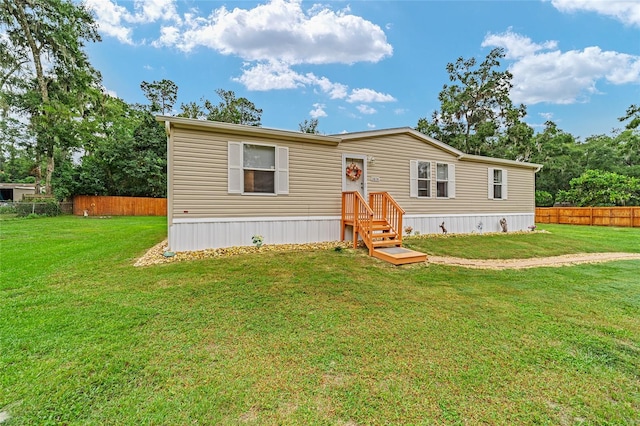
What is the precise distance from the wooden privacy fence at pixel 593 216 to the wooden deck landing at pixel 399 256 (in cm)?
1534

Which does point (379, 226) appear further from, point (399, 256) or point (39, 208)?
point (39, 208)

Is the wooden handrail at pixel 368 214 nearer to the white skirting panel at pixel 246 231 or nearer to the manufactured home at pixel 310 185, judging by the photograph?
the manufactured home at pixel 310 185

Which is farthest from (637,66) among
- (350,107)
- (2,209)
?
(2,209)

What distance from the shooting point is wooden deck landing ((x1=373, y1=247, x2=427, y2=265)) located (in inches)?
212

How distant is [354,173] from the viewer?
7.86 meters

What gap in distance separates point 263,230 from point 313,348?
466 cm

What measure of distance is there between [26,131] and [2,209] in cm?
1038

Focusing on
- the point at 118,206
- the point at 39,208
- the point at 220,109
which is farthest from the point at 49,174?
the point at 220,109

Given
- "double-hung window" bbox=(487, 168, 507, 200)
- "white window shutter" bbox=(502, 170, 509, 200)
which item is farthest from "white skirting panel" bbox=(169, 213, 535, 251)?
"white window shutter" bbox=(502, 170, 509, 200)

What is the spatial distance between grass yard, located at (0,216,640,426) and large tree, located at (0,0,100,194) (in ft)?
64.3

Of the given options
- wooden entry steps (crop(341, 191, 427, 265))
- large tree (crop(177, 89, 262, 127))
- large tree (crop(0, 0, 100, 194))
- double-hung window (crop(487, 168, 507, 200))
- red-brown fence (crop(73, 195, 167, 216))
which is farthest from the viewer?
large tree (crop(177, 89, 262, 127))

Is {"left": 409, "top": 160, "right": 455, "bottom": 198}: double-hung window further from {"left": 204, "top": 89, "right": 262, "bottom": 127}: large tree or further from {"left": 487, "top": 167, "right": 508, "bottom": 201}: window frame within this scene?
{"left": 204, "top": 89, "right": 262, "bottom": 127}: large tree

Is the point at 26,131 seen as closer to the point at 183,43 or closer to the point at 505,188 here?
the point at 183,43

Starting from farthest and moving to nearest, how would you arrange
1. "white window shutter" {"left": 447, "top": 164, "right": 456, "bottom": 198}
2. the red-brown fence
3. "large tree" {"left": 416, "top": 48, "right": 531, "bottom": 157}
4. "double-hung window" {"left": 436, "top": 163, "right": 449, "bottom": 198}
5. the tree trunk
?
"large tree" {"left": 416, "top": 48, "right": 531, "bottom": 157} → the tree trunk → the red-brown fence → "white window shutter" {"left": 447, "top": 164, "right": 456, "bottom": 198} → "double-hung window" {"left": 436, "top": 163, "right": 449, "bottom": 198}
